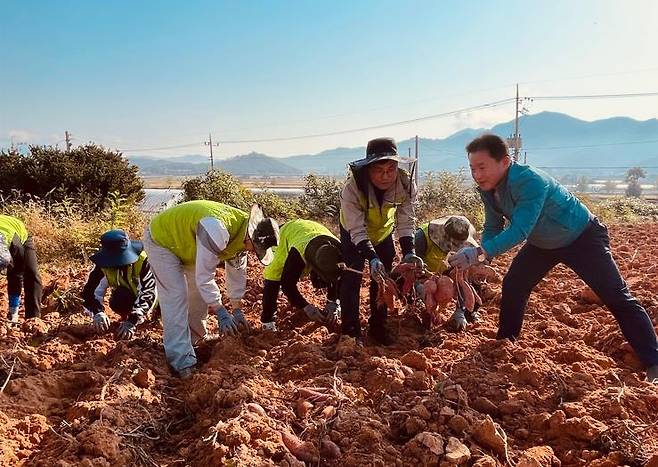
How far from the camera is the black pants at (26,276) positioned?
428cm

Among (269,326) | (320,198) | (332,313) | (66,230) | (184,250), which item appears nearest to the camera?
(184,250)

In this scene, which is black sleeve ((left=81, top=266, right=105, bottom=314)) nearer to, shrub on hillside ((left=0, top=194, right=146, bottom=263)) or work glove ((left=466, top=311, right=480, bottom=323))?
work glove ((left=466, top=311, right=480, bottom=323))

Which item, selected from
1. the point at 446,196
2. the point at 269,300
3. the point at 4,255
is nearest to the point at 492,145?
the point at 269,300

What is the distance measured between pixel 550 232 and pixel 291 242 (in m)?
1.97

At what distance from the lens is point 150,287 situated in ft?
13.6

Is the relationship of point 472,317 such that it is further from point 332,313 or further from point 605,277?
point 605,277

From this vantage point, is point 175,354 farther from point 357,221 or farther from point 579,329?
point 579,329

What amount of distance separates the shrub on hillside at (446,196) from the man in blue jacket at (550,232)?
10.1 meters

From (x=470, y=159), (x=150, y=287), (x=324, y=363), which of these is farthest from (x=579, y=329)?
(x=150, y=287)

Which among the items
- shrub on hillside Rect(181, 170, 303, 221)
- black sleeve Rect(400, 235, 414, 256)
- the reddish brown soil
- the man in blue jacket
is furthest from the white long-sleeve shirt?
shrub on hillside Rect(181, 170, 303, 221)

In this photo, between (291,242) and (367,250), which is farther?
(291,242)

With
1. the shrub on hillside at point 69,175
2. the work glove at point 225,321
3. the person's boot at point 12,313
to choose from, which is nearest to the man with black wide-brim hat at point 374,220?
the work glove at point 225,321

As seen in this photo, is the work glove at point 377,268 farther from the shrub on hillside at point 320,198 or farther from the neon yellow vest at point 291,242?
the shrub on hillside at point 320,198

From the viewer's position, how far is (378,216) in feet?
12.4
